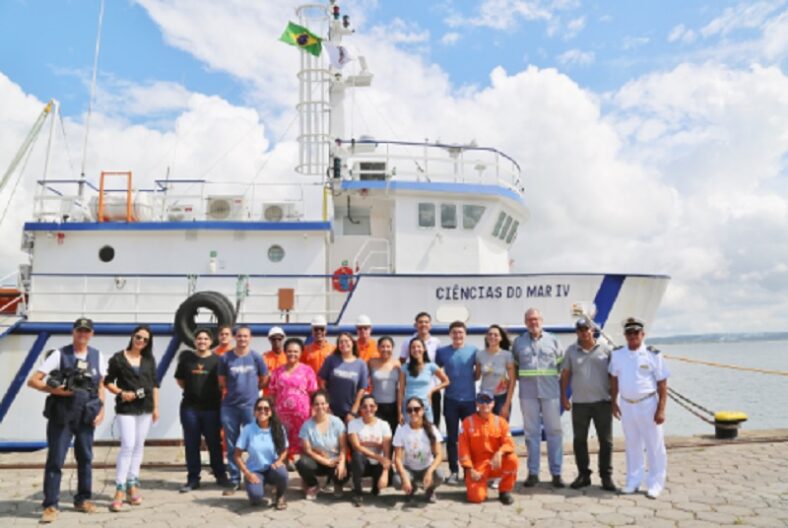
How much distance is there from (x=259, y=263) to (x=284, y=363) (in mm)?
4180

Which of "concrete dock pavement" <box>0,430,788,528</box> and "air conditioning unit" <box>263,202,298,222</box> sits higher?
"air conditioning unit" <box>263,202,298,222</box>

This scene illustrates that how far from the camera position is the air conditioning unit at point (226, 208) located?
9.82 meters

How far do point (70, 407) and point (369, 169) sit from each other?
673 cm

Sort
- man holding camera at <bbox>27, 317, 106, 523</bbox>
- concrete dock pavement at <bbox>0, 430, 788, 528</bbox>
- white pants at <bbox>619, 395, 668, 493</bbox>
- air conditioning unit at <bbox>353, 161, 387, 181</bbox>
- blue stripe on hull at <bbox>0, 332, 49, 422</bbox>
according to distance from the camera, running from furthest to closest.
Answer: air conditioning unit at <bbox>353, 161, 387, 181</bbox> < blue stripe on hull at <bbox>0, 332, 49, 422</bbox> < white pants at <bbox>619, 395, 668, 493</bbox> < man holding camera at <bbox>27, 317, 106, 523</bbox> < concrete dock pavement at <bbox>0, 430, 788, 528</bbox>

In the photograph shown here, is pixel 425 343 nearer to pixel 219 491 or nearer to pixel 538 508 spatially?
pixel 538 508

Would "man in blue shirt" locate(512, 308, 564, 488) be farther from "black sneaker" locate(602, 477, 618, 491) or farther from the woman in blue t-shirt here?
the woman in blue t-shirt

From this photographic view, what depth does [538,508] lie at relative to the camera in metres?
4.75

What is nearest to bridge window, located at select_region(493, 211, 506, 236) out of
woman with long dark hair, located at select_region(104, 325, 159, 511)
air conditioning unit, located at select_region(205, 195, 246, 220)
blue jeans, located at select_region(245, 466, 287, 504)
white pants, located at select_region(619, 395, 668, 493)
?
air conditioning unit, located at select_region(205, 195, 246, 220)

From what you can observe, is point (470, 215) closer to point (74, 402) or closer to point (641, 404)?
point (641, 404)

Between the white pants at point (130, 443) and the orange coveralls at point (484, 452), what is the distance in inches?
104

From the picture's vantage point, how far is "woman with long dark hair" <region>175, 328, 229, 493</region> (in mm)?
5262

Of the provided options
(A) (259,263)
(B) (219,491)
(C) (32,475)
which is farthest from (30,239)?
(B) (219,491)

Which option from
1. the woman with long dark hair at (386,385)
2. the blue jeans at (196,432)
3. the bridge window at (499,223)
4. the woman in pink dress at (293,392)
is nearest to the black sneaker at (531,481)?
the woman with long dark hair at (386,385)

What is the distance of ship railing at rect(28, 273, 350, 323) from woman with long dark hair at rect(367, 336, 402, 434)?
11.1 feet
